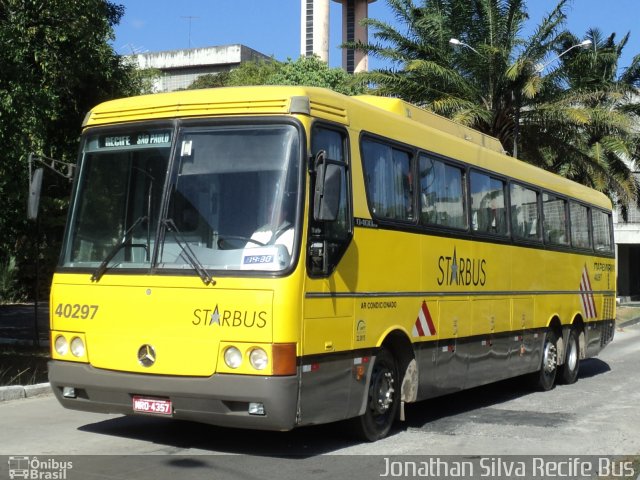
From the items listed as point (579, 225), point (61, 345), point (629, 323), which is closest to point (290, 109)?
point (61, 345)

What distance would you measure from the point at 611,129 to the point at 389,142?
21628 mm

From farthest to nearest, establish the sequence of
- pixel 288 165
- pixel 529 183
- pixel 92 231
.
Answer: pixel 529 183, pixel 92 231, pixel 288 165

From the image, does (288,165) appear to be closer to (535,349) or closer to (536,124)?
(535,349)

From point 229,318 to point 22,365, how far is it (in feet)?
27.0

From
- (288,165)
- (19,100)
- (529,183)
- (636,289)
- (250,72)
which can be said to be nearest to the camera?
(288,165)

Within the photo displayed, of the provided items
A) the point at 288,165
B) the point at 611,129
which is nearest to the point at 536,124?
the point at 611,129

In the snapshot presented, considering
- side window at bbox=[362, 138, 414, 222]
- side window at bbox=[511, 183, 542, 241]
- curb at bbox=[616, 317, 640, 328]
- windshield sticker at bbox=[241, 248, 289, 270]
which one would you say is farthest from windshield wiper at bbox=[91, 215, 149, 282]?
curb at bbox=[616, 317, 640, 328]

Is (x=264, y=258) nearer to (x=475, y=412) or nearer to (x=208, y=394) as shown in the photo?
(x=208, y=394)

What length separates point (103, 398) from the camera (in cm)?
763

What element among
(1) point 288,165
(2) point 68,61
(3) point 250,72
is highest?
(3) point 250,72

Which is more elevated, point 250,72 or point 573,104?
point 250,72

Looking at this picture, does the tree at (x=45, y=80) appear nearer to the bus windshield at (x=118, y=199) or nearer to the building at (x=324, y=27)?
the bus windshield at (x=118, y=199)

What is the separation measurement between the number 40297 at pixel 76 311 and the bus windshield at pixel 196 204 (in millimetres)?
322

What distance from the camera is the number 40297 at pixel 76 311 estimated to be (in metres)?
7.73
